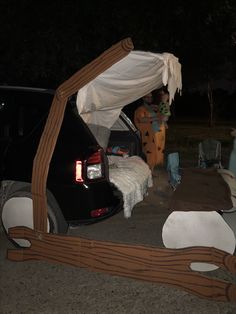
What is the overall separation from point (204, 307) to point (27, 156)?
230 centimetres

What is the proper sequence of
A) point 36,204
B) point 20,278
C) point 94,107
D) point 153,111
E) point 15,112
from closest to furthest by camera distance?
point 20,278 → point 36,204 → point 15,112 → point 94,107 → point 153,111

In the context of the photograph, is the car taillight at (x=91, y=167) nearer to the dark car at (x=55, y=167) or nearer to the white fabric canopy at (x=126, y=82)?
the dark car at (x=55, y=167)

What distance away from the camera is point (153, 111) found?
30.5 ft

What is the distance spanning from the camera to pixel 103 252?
14.3 feet

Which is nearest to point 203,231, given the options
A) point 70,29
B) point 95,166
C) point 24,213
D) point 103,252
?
point 103,252

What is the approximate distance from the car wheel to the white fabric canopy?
114 cm

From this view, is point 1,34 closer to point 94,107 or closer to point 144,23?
point 144,23

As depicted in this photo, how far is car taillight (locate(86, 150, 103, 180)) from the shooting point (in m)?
4.71

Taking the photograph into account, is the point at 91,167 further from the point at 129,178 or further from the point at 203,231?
the point at 203,231

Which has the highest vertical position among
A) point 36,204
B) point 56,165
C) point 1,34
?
point 1,34

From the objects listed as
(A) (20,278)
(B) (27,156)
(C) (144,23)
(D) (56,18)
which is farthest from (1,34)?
(A) (20,278)

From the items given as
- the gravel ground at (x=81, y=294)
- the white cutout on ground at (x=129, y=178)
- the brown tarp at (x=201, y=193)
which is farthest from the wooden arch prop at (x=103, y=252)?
the white cutout on ground at (x=129, y=178)

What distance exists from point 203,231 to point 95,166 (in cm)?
124

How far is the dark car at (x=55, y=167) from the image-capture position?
4695mm
